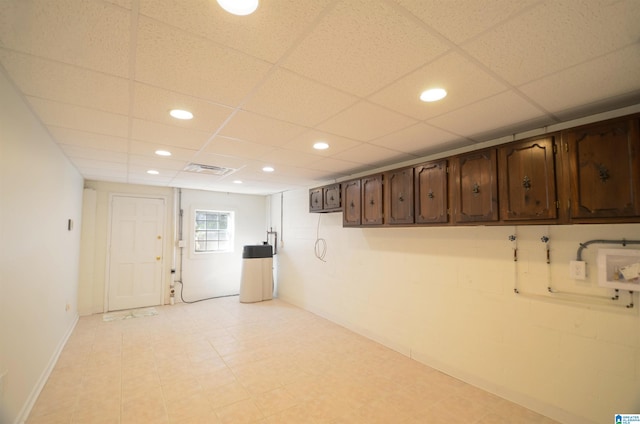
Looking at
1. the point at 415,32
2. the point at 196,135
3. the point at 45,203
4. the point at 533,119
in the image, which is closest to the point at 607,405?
the point at 533,119

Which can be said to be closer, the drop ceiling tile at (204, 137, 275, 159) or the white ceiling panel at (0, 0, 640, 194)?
the white ceiling panel at (0, 0, 640, 194)

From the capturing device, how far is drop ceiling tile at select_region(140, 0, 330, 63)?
115 cm

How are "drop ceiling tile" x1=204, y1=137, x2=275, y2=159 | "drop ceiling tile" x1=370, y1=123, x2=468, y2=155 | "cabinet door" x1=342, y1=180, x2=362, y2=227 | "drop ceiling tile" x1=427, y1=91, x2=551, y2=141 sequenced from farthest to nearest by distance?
"cabinet door" x1=342, y1=180, x2=362, y2=227 < "drop ceiling tile" x1=204, y1=137, x2=275, y2=159 < "drop ceiling tile" x1=370, y1=123, x2=468, y2=155 < "drop ceiling tile" x1=427, y1=91, x2=551, y2=141

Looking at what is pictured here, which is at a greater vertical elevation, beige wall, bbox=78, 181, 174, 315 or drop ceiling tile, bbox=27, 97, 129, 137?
drop ceiling tile, bbox=27, 97, 129, 137

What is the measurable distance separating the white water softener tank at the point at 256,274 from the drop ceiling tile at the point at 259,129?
3843mm

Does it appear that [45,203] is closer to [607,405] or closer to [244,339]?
[244,339]

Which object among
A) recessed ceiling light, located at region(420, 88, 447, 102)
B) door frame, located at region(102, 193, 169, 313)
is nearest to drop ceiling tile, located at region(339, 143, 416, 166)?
recessed ceiling light, located at region(420, 88, 447, 102)

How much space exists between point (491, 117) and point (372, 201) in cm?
172

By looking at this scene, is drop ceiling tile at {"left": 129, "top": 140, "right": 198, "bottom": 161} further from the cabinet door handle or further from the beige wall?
the cabinet door handle

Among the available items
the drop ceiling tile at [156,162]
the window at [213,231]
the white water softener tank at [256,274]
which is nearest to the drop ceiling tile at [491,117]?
the drop ceiling tile at [156,162]

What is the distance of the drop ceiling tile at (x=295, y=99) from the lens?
68.6 inches

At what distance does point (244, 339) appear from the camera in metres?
4.07

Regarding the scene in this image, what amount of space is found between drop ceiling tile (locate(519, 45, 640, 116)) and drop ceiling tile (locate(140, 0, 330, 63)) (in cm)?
146

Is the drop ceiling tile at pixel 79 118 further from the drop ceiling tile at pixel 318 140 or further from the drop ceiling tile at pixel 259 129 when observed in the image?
the drop ceiling tile at pixel 318 140
